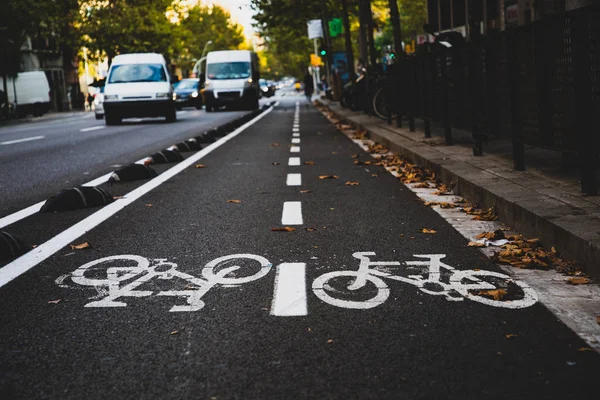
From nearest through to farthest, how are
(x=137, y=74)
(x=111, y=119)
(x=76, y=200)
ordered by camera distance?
(x=76, y=200), (x=111, y=119), (x=137, y=74)

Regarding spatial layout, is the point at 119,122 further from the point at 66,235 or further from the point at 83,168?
the point at 66,235

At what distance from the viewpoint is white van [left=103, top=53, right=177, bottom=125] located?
29016 millimetres

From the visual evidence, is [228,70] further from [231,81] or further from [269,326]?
[269,326]

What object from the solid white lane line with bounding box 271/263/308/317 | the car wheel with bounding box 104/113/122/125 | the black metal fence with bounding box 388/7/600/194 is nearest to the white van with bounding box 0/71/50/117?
the car wheel with bounding box 104/113/122/125

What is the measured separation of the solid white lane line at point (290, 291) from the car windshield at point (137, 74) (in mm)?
25405

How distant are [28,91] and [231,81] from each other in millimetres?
12610

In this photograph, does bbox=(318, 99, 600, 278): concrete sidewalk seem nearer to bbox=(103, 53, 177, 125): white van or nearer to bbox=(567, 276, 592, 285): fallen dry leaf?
bbox=(567, 276, 592, 285): fallen dry leaf

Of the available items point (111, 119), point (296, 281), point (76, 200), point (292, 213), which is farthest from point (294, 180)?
point (111, 119)

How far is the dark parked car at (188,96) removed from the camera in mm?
50812

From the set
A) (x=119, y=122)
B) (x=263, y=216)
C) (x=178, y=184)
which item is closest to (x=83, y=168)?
(x=178, y=184)

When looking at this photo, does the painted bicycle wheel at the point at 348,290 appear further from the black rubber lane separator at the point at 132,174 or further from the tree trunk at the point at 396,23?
the tree trunk at the point at 396,23

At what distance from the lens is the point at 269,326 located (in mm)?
4219

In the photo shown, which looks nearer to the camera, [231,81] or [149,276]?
[149,276]

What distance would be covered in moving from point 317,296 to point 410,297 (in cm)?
49
